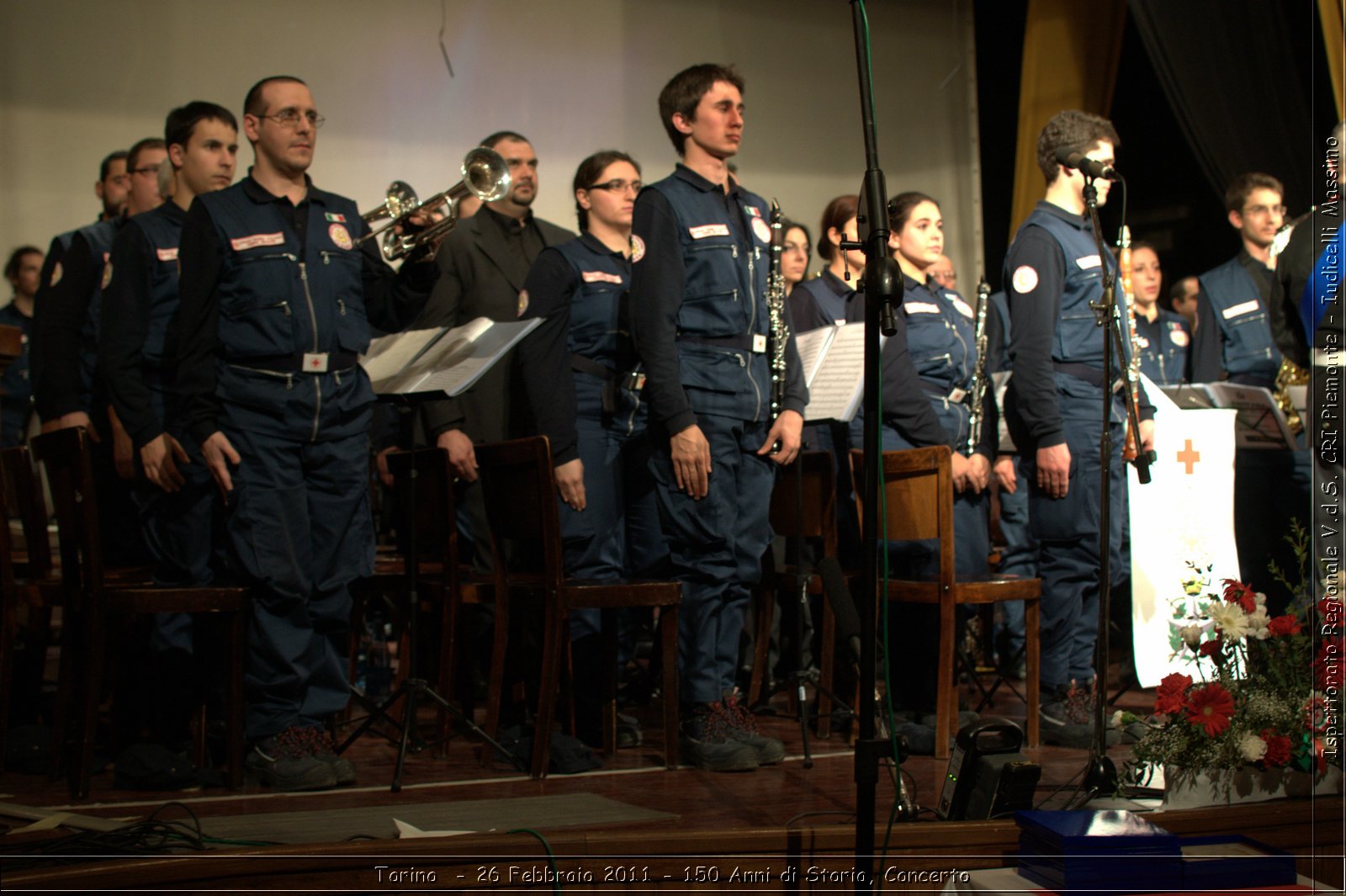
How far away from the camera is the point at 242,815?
272 centimetres

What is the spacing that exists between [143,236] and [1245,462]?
3.86 meters

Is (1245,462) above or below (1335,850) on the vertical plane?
above

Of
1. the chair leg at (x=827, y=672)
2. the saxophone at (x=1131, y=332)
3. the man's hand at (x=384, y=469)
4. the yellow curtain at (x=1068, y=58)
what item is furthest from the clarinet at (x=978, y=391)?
the yellow curtain at (x=1068, y=58)

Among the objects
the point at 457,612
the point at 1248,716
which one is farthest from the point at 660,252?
the point at 1248,716

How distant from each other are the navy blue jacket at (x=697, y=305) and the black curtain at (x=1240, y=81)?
2.75m

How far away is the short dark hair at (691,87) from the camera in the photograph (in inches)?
137

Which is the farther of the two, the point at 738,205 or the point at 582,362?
the point at 582,362

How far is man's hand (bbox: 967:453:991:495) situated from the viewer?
4059 mm

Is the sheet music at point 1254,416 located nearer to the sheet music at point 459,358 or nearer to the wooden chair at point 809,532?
the wooden chair at point 809,532

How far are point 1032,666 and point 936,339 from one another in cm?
111

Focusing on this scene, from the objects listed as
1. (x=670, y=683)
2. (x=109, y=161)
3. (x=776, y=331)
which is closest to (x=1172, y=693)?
(x=670, y=683)

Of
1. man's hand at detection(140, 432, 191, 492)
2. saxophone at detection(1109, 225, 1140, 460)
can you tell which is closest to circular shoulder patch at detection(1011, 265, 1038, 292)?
saxophone at detection(1109, 225, 1140, 460)

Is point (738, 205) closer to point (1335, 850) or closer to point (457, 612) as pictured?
point (457, 612)

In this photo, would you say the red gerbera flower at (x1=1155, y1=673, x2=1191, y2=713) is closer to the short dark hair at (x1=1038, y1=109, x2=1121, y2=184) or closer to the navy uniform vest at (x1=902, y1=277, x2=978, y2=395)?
the navy uniform vest at (x1=902, y1=277, x2=978, y2=395)
